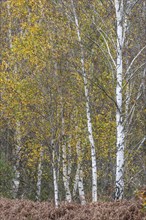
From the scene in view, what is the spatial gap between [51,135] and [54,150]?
0.52 meters

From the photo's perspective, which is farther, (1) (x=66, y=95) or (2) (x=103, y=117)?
(2) (x=103, y=117)

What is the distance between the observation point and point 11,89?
725 inches

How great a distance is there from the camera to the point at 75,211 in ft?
32.5

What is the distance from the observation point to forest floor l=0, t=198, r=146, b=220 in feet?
28.7

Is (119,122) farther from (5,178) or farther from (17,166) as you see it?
(5,178)

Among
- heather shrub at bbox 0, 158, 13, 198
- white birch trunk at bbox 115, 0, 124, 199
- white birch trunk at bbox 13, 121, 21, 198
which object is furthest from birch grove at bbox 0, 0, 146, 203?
heather shrub at bbox 0, 158, 13, 198

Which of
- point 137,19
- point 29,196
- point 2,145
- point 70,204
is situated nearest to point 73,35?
point 137,19

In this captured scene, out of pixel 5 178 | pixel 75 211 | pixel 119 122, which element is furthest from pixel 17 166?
pixel 75 211

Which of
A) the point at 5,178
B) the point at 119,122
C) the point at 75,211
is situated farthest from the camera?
the point at 5,178

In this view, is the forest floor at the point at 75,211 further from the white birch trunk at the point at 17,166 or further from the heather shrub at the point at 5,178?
the heather shrub at the point at 5,178

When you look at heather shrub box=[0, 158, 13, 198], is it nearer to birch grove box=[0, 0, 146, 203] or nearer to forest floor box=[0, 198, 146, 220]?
birch grove box=[0, 0, 146, 203]

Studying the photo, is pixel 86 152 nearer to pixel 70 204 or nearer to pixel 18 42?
pixel 18 42

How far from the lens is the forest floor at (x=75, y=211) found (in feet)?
28.7

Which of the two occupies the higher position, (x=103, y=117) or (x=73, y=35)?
(x=73, y=35)
